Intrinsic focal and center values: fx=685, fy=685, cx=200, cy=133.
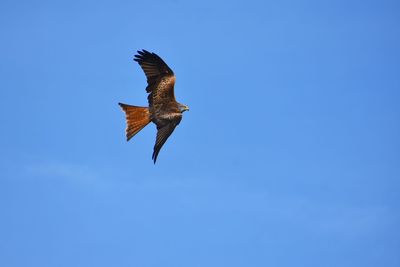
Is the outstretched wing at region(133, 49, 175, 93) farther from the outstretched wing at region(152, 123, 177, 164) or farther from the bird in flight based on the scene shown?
the outstretched wing at region(152, 123, 177, 164)

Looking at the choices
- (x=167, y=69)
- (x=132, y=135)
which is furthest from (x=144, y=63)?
(x=132, y=135)

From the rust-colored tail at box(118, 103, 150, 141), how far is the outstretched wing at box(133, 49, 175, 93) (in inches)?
24.6

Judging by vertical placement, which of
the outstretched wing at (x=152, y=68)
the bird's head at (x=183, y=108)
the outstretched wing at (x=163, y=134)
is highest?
the outstretched wing at (x=152, y=68)

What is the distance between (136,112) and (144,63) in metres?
1.18

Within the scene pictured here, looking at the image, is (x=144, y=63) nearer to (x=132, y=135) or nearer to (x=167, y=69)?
(x=167, y=69)

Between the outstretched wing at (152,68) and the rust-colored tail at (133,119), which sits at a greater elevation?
the outstretched wing at (152,68)

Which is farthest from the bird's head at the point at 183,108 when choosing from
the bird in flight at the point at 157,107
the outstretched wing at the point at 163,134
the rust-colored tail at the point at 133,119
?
the rust-colored tail at the point at 133,119

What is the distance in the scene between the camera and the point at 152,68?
16.4 m

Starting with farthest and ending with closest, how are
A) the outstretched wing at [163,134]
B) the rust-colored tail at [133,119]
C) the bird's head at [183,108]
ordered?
the bird's head at [183,108], the outstretched wing at [163,134], the rust-colored tail at [133,119]

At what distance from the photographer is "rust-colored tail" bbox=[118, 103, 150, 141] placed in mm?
16050

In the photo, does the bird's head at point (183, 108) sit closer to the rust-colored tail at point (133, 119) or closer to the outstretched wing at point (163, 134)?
the outstretched wing at point (163, 134)

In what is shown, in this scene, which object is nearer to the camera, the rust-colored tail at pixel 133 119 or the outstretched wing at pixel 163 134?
the rust-colored tail at pixel 133 119

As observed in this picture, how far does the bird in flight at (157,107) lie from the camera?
→ 16.2 meters

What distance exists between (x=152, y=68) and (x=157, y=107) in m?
0.97
